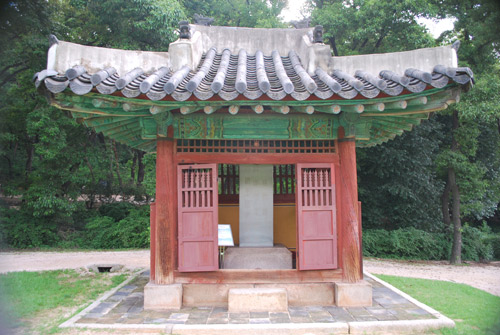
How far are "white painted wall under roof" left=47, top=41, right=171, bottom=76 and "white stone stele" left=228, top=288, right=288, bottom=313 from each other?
3892 millimetres

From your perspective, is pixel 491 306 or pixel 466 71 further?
pixel 491 306

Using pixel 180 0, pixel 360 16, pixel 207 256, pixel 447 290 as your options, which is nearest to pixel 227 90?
pixel 207 256

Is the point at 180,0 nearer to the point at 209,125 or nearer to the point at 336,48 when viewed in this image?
the point at 336,48

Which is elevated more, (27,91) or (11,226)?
(27,91)

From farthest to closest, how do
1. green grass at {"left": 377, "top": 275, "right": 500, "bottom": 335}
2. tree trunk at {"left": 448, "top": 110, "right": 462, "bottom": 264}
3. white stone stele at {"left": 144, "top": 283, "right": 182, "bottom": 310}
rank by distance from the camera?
tree trunk at {"left": 448, "top": 110, "right": 462, "bottom": 264} < white stone stele at {"left": 144, "top": 283, "right": 182, "bottom": 310} < green grass at {"left": 377, "top": 275, "right": 500, "bottom": 335}

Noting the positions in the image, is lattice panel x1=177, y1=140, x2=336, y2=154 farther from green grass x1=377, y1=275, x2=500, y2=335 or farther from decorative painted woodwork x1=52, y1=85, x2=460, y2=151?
green grass x1=377, y1=275, x2=500, y2=335

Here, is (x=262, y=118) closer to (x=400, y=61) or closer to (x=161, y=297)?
(x=400, y=61)

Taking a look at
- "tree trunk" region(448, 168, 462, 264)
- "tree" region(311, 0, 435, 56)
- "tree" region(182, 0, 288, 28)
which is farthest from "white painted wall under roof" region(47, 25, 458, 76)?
"tree" region(182, 0, 288, 28)

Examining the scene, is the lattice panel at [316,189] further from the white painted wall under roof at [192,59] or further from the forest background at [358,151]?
the forest background at [358,151]

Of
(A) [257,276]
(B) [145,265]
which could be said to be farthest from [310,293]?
(B) [145,265]

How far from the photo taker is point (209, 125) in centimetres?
576

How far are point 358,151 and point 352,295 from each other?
11.7m

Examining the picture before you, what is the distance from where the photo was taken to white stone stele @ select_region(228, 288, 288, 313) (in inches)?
213

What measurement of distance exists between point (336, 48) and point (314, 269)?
48.4 ft
